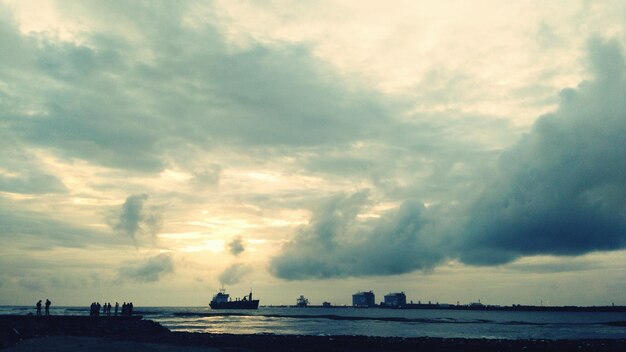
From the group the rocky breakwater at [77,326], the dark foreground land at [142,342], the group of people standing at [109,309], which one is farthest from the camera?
the group of people standing at [109,309]

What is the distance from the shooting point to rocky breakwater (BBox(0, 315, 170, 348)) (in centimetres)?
5244

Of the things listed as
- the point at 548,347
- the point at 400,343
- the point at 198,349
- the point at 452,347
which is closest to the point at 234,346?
the point at 198,349

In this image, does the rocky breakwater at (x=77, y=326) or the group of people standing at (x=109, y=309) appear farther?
the group of people standing at (x=109, y=309)

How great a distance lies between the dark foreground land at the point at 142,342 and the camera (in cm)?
4153

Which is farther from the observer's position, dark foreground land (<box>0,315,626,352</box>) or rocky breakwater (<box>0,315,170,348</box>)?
rocky breakwater (<box>0,315,170,348</box>)

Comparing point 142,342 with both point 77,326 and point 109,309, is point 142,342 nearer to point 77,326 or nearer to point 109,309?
point 77,326

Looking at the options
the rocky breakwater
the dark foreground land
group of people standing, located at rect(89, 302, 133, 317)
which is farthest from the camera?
group of people standing, located at rect(89, 302, 133, 317)

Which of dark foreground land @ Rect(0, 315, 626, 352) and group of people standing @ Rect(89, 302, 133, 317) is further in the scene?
group of people standing @ Rect(89, 302, 133, 317)

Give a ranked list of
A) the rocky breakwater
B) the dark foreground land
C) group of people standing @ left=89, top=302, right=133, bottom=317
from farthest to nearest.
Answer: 1. group of people standing @ left=89, top=302, right=133, bottom=317
2. the rocky breakwater
3. the dark foreground land

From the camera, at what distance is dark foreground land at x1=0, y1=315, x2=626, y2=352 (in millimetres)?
41531

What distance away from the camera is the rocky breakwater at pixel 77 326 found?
52438mm

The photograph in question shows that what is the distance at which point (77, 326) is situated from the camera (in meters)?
58.2

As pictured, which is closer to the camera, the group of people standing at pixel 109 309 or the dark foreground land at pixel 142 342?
the dark foreground land at pixel 142 342

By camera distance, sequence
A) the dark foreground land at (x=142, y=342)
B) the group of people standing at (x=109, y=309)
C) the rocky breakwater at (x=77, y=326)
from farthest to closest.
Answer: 1. the group of people standing at (x=109, y=309)
2. the rocky breakwater at (x=77, y=326)
3. the dark foreground land at (x=142, y=342)
